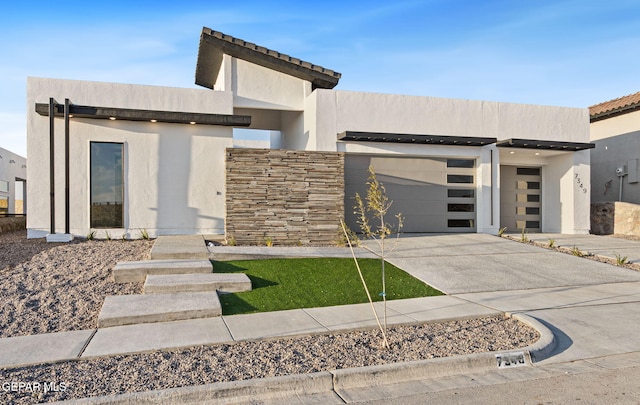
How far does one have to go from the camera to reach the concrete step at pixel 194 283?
7906 millimetres

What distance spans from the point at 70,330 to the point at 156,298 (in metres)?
1.32

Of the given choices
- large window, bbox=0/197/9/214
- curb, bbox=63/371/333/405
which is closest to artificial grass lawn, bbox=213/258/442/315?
curb, bbox=63/371/333/405

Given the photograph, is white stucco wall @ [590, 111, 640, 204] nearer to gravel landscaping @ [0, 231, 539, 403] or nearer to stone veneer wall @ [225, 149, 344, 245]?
stone veneer wall @ [225, 149, 344, 245]

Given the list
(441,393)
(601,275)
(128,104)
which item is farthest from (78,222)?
(601,275)

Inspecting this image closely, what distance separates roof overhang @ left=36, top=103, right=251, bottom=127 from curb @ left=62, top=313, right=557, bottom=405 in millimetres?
10434

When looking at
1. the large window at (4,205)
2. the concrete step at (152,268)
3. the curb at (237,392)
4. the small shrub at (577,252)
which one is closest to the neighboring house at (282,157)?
the concrete step at (152,268)

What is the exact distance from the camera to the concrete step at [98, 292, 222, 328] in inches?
257

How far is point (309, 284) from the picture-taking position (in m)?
8.76

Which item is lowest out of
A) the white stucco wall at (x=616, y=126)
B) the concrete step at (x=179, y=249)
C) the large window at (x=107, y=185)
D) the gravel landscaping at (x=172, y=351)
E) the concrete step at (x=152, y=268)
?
the gravel landscaping at (x=172, y=351)

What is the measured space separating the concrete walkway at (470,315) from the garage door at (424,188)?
348cm

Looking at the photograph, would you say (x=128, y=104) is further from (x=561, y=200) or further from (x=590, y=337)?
(x=561, y=200)

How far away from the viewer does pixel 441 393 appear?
4652 mm

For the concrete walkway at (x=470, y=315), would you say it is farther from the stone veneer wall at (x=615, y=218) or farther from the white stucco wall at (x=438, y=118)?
the stone veneer wall at (x=615, y=218)

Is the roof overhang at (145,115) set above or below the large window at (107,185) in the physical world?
above
